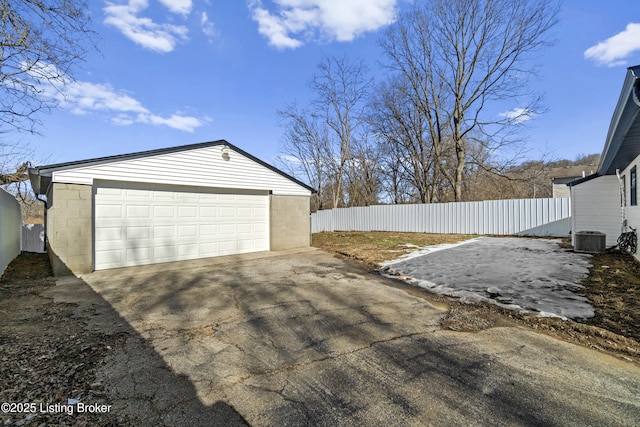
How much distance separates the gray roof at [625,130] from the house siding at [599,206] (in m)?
0.72

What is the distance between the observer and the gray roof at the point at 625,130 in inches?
128

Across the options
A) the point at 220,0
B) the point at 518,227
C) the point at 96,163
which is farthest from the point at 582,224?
the point at 96,163

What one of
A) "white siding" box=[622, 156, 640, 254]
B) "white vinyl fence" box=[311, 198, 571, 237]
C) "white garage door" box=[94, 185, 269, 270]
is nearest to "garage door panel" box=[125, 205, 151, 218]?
"white garage door" box=[94, 185, 269, 270]

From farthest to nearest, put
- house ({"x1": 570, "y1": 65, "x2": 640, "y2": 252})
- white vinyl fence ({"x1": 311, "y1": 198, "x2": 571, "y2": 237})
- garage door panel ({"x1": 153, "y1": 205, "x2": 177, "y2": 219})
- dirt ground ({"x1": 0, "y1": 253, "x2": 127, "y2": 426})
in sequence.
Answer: white vinyl fence ({"x1": 311, "y1": 198, "x2": 571, "y2": 237}) → garage door panel ({"x1": 153, "y1": 205, "x2": 177, "y2": 219}) → house ({"x1": 570, "y1": 65, "x2": 640, "y2": 252}) → dirt ground ({"x1": 0, "y1": 253, "x2": 127, "y2": 426})

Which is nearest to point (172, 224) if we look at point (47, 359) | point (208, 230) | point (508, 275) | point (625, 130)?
point (208, 230)

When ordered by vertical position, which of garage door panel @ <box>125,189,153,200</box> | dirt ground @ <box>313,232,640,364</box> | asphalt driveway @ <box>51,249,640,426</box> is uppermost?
garage door panel @ <box>125,189,153,200</box>

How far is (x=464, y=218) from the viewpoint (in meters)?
14.9

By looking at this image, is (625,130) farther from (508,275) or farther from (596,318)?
(596,318)

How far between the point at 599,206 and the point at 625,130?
5.96 m

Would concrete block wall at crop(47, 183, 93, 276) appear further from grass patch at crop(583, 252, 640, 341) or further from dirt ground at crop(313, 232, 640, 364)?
grass patch at crop(583, 252, 640, 341)

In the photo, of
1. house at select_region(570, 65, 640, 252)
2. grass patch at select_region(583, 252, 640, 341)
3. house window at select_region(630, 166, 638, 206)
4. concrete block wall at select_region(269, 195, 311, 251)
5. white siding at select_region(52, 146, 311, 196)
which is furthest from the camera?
concrete block wall at select_region(269, 195, 311, 251)

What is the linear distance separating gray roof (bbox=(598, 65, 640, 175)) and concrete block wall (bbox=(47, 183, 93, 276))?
30.9 feet

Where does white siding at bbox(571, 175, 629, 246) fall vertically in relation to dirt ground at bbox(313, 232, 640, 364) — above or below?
above

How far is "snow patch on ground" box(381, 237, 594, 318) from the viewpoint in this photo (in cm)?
417
